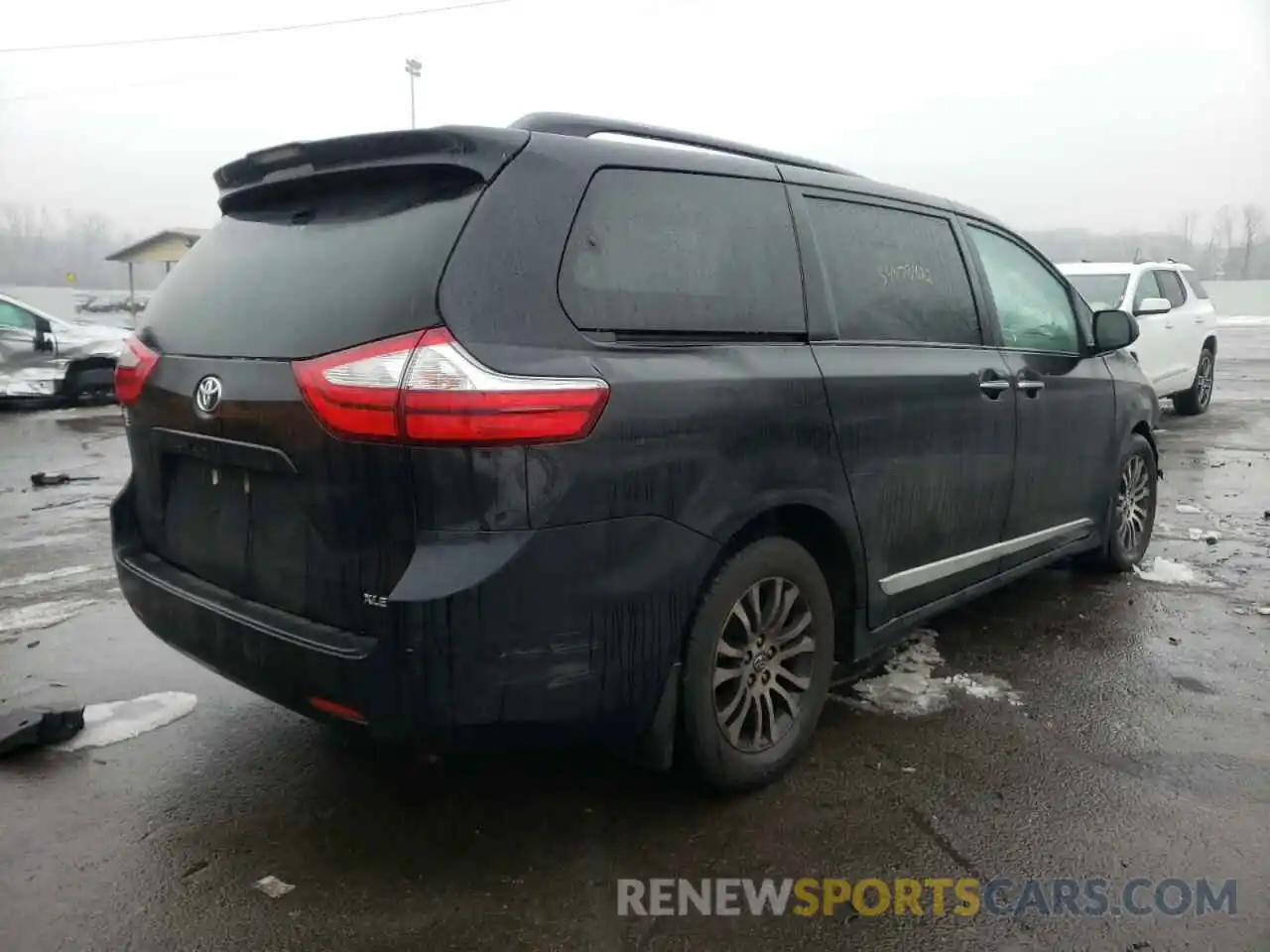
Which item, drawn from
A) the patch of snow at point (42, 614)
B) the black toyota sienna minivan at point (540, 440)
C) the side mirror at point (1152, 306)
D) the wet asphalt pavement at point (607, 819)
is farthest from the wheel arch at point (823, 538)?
the side mirror at point (1152, 306)

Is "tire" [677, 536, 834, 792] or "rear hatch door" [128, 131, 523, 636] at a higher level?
"rear hatch door" [128, 131, 523, 636]

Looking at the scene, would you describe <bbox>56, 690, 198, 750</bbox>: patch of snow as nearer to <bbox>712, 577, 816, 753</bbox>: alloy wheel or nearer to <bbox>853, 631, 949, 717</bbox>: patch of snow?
<bbox>712, 577, 816, 753</bbox>: alloy wheel

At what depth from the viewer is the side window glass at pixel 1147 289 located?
10.1 metres

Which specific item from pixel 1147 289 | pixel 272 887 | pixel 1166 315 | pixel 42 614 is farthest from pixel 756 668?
pixel 1166 315

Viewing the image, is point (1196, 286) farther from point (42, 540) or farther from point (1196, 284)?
point (42, 540)

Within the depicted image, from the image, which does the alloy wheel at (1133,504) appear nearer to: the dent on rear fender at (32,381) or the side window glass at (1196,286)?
the side window glass at (1196,286)

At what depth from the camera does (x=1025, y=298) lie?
4234 millimetres

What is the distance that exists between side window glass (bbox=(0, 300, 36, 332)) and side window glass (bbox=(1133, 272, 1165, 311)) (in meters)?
13.3

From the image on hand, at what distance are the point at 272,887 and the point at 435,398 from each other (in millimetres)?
1375

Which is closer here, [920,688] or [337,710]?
[337,710]

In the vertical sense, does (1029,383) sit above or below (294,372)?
below

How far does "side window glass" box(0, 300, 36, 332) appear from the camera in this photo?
12.1 metres

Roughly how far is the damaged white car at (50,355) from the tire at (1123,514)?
41.7ft

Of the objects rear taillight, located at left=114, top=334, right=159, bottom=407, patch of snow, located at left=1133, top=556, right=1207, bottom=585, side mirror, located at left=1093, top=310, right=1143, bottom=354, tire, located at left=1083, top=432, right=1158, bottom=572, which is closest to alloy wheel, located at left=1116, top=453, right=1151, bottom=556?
tire, located at left=1083, top=432, right=1158, bottom=572
